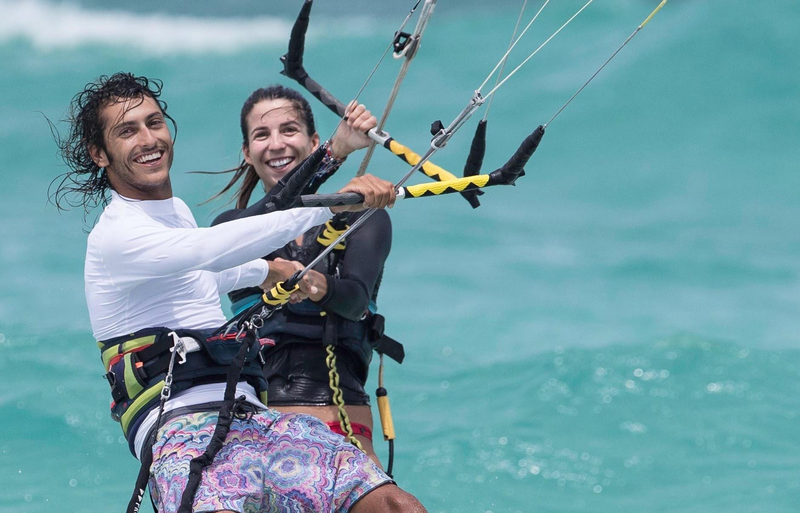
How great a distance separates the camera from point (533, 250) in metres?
10.1

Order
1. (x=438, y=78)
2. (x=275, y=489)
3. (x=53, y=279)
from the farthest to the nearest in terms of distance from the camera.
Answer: (x=438, y=78) → (x=53, y=279) → (x=275, y=489)

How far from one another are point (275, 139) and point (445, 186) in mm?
1279

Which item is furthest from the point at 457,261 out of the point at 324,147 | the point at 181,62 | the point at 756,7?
the point at 324,147

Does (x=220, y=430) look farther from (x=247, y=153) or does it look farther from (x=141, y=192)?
(x=247, y=153)

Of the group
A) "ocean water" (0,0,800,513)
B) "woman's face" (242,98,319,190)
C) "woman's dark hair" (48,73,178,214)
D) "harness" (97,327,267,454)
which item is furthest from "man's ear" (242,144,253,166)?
"ocean water" (0,0,800,513)

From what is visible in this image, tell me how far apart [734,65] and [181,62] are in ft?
20.5

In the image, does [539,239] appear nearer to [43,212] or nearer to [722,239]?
[722,239]

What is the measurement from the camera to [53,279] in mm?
9266

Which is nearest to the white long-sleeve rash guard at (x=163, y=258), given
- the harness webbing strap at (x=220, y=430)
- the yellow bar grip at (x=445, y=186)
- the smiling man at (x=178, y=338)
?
the smiling man at (x=178, y=338)

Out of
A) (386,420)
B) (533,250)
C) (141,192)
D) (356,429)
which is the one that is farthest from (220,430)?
(533,250)

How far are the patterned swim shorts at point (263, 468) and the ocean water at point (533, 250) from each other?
3.06 meters

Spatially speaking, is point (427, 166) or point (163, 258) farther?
point (427, 166)

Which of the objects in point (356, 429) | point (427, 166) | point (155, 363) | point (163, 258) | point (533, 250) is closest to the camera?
point (163, 258)

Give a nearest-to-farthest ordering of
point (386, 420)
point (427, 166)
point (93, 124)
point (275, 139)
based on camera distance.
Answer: point (93, 124)
point (427, 166)
point (275, 139)
point (386, 420)
